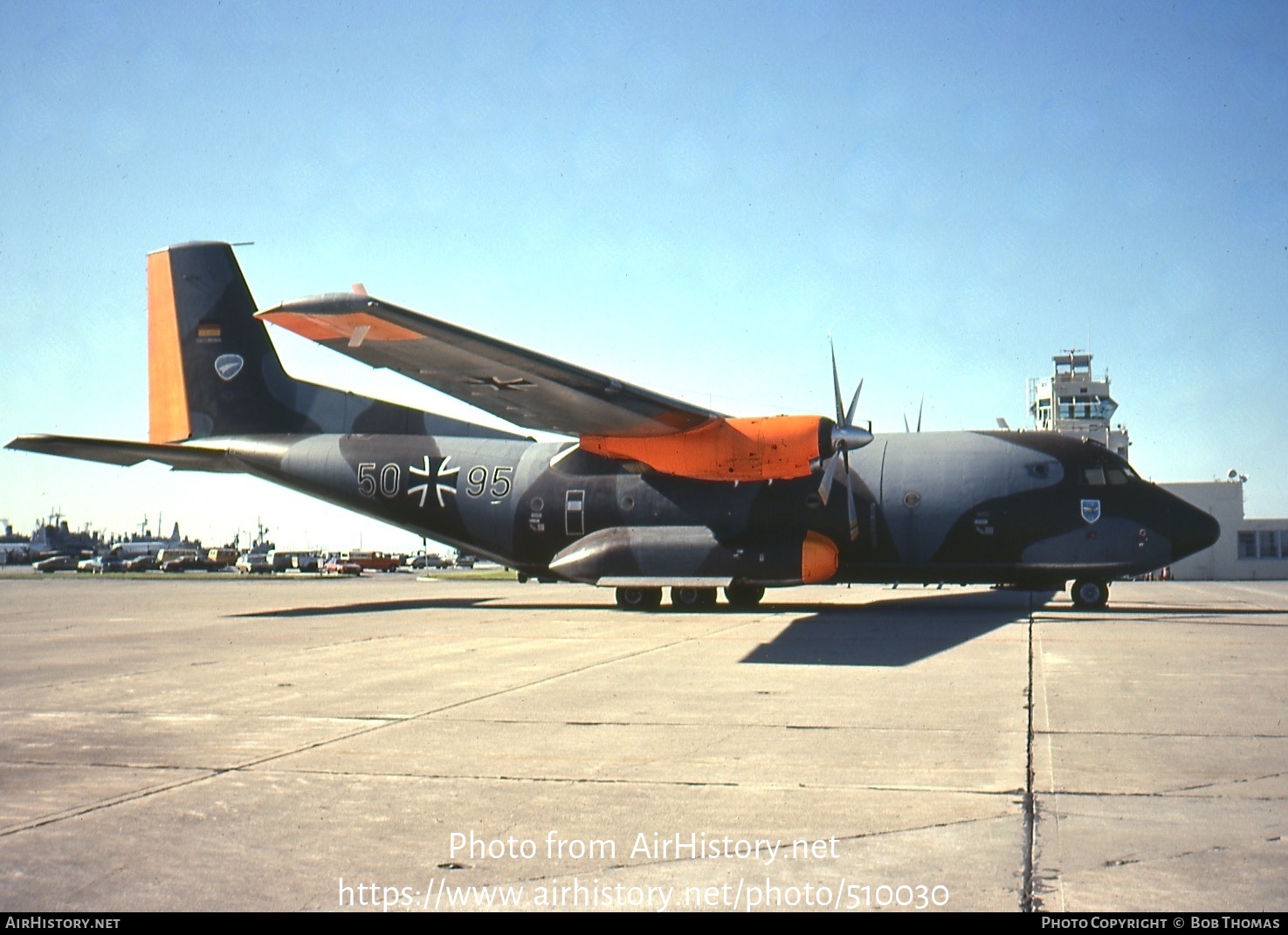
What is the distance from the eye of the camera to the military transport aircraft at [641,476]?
1969 centimetres

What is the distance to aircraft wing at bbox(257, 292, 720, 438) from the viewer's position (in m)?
15.3

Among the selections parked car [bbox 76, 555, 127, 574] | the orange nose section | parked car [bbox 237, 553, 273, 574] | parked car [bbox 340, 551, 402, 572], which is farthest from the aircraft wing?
parked car [bbox 76, 555, 127, 574]

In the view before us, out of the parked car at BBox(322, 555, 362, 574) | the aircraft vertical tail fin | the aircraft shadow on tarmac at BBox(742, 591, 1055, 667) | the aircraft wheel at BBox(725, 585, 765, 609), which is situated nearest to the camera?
the aircraft shadow on tarmac at BBox(742, 591, 1055, 667)

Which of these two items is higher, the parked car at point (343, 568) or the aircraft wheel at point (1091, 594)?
the aircraft wheel at point (1091, 594)

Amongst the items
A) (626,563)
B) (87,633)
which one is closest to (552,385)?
(626,563)

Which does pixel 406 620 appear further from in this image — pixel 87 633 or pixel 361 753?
pixel 361 753

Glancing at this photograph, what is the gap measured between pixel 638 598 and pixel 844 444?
613cm

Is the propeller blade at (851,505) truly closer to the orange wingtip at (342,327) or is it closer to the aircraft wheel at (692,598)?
the aircraft wheel at (692,598)

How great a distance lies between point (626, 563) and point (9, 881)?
17.3 metres

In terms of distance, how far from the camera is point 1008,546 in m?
20.8

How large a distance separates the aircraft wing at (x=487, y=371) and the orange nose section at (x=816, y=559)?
3.31 metres

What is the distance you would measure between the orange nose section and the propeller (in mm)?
675

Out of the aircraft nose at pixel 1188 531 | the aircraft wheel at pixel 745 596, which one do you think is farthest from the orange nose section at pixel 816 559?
Result: the aircraft nose at pixel 1188 531

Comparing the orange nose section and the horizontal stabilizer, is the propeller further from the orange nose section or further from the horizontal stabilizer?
the horizontal stabilizer
